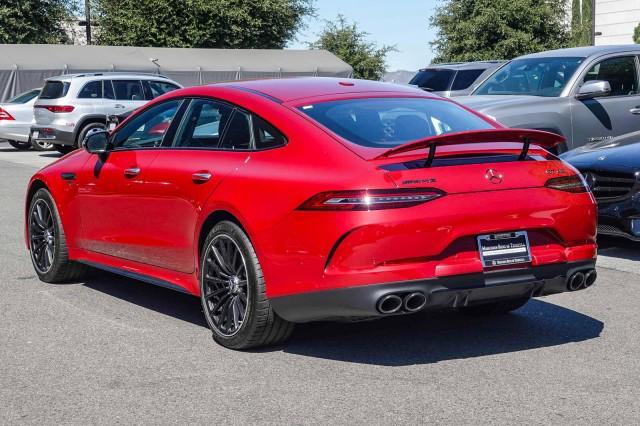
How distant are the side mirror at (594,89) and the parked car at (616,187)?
2214 millimetres

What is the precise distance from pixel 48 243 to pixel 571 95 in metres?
6.69

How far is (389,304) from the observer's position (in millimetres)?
5238

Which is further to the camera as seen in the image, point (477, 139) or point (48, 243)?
point (48, 243)

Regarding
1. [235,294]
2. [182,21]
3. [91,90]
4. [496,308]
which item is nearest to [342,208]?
[235,294]

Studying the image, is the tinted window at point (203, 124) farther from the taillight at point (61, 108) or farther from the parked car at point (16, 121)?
the parked car at point (16, 121)

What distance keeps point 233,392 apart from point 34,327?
201cm

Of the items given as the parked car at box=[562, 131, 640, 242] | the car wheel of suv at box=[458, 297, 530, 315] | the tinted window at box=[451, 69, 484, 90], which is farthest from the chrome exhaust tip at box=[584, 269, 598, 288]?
the tinted window at box=[451, 69, 484, 90]

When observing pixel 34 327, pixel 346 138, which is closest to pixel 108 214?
pixel 34 327

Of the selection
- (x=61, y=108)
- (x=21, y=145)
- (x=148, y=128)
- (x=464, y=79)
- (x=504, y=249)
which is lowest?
(x=21, y=145)

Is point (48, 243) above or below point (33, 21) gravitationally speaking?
below

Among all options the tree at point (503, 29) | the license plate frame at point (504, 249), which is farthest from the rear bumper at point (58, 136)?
the tree at point (503, 29)

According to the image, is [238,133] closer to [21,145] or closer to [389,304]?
[389,304]

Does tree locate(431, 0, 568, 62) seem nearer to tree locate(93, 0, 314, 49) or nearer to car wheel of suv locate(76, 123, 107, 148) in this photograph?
tree locate(93, 0, 314, 49)

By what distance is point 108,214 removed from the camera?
725 cm
